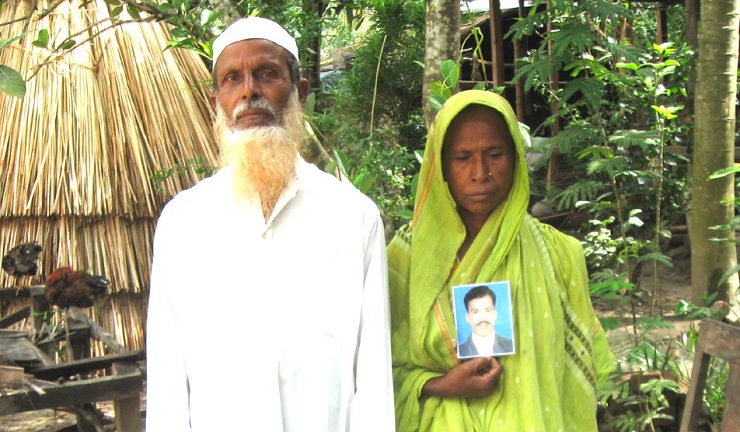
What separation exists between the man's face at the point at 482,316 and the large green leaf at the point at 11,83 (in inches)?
65.5

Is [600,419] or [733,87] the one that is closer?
[600,419]

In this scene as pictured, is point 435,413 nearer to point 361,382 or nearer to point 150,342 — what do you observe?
point 361,382

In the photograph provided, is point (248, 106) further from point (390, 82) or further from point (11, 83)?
point (390, 82)

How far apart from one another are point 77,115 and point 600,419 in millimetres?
4127

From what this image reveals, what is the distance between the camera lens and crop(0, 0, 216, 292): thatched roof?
570 centimetres

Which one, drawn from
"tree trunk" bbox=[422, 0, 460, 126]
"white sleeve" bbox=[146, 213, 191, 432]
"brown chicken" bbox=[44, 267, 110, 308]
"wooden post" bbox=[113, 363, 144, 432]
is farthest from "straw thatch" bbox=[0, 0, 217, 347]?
"white sleeve" bbox=[146, 213, 191, 432]

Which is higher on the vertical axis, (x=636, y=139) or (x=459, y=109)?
(x=636, y=139)

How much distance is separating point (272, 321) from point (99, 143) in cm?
430

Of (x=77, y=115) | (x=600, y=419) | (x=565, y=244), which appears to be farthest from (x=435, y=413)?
(x=77, y=115)

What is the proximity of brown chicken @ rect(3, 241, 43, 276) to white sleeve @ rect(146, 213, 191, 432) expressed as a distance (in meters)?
3.27

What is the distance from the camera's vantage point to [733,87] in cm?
407

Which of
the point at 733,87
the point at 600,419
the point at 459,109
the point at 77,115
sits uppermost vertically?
the point at 77,115

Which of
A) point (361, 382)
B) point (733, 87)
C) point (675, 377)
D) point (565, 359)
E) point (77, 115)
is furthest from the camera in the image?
Result: point (77, 115)

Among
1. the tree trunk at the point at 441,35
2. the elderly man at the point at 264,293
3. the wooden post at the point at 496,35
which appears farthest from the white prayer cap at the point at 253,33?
the wooden post at the point at 496,35
